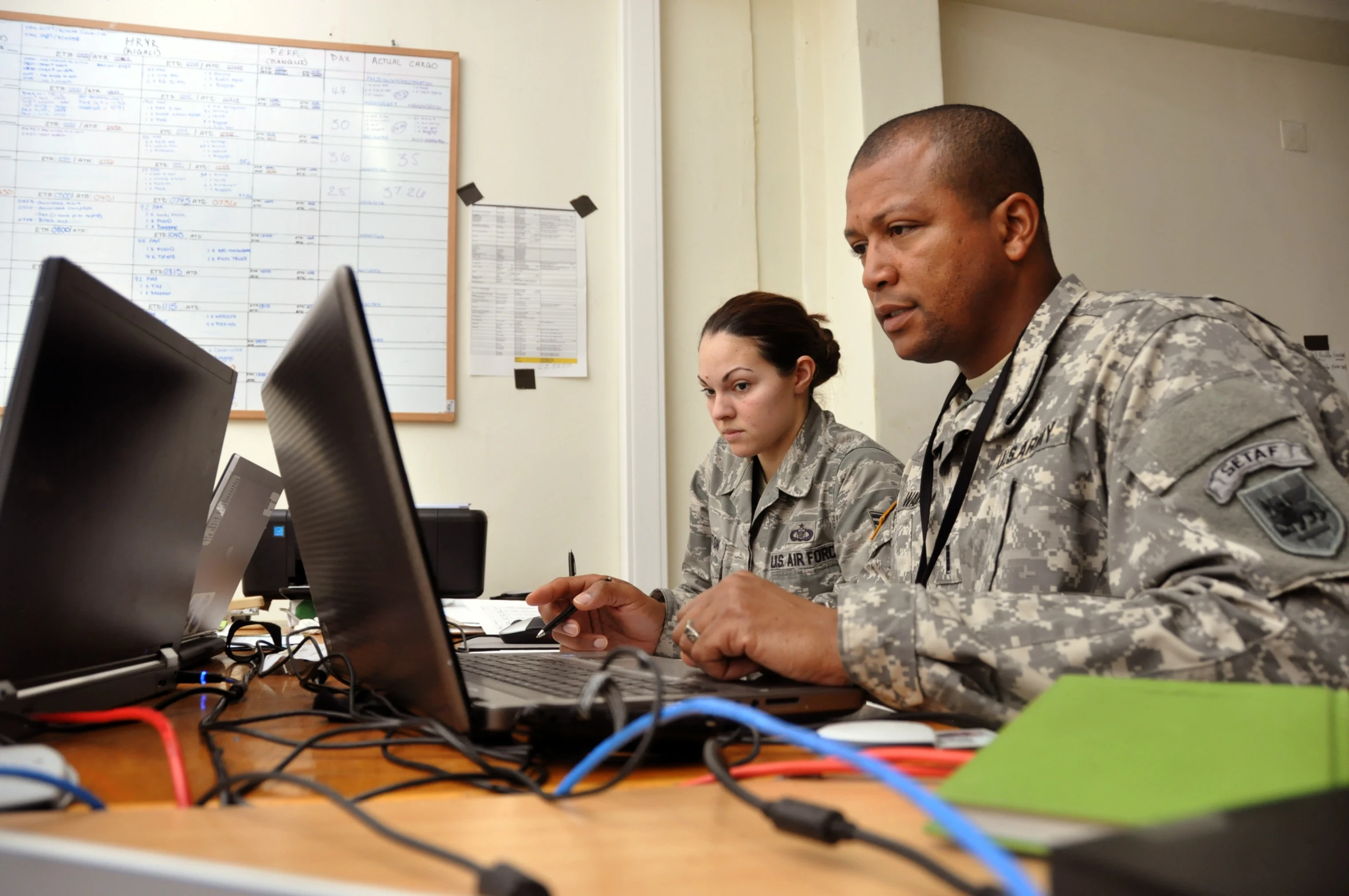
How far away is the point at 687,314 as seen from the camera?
2678 millimetres

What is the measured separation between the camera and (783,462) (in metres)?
1.99

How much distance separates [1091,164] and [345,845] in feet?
10.4

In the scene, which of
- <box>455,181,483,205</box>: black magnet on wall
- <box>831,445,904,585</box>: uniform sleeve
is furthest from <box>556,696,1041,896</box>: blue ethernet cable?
<box>455,181,483,205</box>: black magnet on wall

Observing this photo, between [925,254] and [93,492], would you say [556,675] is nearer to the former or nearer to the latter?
[93,492]

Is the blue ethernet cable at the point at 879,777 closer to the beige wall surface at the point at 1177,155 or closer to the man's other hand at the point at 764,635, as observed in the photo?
the man's other hand at the point at 764,635

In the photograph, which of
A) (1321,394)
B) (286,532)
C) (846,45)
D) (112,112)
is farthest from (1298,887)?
(112,112)

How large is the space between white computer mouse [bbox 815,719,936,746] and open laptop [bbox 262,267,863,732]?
0.12m

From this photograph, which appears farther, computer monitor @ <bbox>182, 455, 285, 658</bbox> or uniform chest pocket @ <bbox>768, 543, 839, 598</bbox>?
uniform chest pocket @ <bbox>768, 543, 839, 598</bbox>

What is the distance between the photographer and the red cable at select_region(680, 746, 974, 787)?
48cm

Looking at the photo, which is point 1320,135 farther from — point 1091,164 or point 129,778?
point 129,778

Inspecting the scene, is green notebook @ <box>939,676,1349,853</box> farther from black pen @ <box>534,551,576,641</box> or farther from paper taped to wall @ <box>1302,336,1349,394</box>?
paper taped to wall @ <box>1302,336,1349,394</box>

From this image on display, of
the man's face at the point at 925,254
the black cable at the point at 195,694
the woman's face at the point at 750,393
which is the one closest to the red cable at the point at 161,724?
the black cable at the point at 195,694

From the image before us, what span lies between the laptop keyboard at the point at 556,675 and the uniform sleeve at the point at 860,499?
32.3 inches

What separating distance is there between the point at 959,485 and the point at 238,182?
2221 mm
